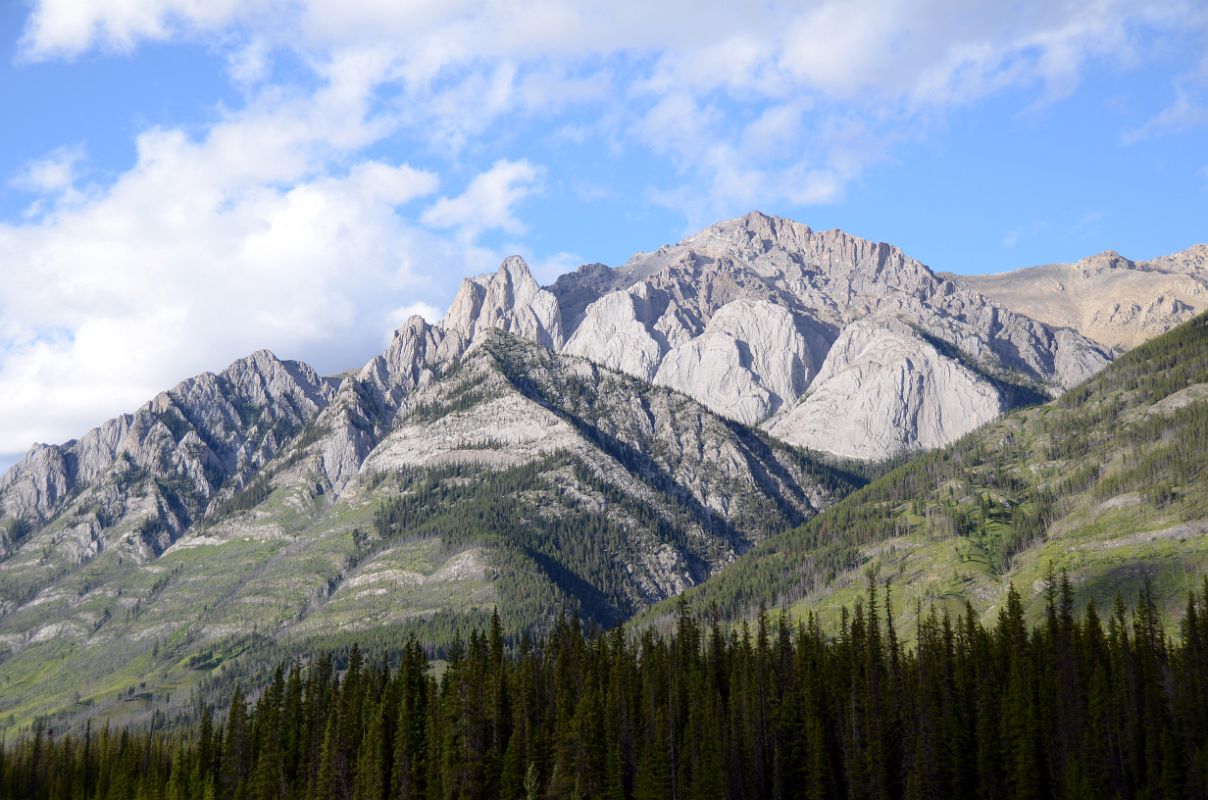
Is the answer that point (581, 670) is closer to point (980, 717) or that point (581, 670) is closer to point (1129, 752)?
point (980, 717)

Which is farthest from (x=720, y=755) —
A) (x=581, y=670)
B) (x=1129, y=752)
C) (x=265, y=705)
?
(x=265, y=705)

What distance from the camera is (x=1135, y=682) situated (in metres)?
154

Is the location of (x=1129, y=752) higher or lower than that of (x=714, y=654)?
lower

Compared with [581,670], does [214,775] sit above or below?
below

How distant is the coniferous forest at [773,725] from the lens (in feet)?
478

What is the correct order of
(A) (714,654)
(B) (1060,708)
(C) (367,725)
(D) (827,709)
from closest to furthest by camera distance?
(B) (1060,708) → (D) (827,709) → (C) (367,725) → (A) (714,654)

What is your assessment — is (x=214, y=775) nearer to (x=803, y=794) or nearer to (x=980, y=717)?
(x=803, y=794)

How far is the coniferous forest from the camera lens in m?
146

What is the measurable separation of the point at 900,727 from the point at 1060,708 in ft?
69.2

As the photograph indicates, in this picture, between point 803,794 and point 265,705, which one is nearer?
point 803,794

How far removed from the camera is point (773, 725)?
16125 centimetres

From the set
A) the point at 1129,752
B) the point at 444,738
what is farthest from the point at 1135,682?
the point at 444,738

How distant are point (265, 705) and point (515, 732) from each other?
5582cm

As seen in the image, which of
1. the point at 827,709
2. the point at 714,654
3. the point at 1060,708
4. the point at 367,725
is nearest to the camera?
the point at 1060,708
